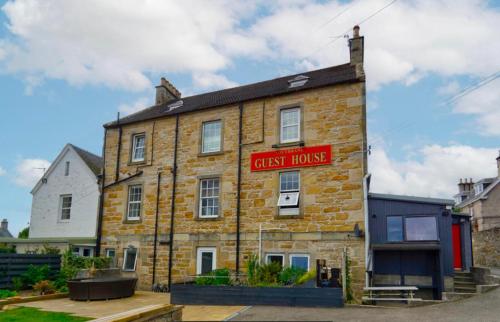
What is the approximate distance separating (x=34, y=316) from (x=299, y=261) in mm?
8545

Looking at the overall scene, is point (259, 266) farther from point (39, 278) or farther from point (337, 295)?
point (39, 278)

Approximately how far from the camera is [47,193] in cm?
2380

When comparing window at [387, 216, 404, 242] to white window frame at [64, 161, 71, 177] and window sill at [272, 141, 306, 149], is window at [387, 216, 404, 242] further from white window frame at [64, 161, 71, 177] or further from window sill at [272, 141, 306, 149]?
white window frame at [64, 161, 71, 177]

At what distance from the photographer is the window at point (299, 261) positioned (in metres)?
14.7

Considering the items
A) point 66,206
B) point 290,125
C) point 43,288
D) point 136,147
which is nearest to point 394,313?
point 290,125

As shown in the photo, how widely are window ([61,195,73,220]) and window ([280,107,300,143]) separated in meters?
13.5

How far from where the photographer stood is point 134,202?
19031 mm

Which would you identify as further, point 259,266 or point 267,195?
point 267,195

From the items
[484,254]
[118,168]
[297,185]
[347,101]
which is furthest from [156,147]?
[484,254]

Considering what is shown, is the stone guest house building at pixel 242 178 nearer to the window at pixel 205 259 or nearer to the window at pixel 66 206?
the window at pixel 205 259

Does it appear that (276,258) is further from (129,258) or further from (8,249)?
(8,249)

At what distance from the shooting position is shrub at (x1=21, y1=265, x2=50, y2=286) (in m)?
16.6

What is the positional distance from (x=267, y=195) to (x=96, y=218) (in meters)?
10.1

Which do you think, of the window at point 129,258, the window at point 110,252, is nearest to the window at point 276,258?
the window at point 129,258
